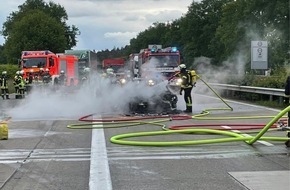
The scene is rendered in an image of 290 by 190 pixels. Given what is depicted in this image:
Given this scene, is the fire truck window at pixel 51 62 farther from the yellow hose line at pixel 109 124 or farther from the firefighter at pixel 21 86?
the yellow hose line at pixel 109 124

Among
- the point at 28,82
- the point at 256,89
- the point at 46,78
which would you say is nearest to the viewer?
the point at 256,89

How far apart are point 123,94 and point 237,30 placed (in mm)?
51203

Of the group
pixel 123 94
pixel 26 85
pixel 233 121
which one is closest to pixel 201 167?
pixel 233 121

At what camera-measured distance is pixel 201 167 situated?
7277 millimetres

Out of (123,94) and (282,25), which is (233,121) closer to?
(123,94)

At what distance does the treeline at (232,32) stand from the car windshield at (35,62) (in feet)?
30.6

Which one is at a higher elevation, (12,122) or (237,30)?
(237,30)

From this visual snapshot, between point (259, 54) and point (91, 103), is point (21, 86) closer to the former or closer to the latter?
point (91, 103)

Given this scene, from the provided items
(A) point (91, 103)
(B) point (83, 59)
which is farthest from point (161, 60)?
(B) point (83, 59)

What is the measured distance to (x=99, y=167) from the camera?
7.36m

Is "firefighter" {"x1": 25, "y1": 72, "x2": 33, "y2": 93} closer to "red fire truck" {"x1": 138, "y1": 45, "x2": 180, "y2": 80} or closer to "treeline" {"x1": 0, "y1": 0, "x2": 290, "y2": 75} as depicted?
"red fire truck" {"x1": 138, "y1": 45, "x2": 180, "y2": 80}

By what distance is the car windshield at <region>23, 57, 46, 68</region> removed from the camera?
31734 millimetres

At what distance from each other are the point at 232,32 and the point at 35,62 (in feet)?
154

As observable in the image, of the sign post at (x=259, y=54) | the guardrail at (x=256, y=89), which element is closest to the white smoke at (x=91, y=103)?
the guardrail at (x=256, y=89)
